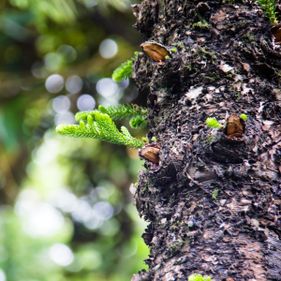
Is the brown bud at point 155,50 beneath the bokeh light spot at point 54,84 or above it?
beneath

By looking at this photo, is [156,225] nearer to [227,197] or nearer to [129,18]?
[227,197]

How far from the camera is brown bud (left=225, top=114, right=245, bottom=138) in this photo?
92 cm

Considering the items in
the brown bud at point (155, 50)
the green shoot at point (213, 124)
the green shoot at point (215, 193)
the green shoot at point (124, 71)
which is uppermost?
the green shoot at point (124, 71)

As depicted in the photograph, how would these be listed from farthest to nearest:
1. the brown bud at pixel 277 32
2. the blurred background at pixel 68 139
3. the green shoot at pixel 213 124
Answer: the blurred background at pixel 68 139, the brown bud at pixel 277 32, the green shoot at pixel 213 124

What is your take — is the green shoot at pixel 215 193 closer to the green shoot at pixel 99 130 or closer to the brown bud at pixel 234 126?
the brown bud at pixel 234 126

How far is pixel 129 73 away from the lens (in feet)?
4.45

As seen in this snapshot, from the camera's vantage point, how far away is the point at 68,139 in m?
4.44

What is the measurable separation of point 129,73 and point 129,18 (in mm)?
2255

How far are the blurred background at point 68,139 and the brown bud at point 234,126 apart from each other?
2.12 m

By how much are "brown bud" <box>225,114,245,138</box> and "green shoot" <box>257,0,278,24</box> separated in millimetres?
227

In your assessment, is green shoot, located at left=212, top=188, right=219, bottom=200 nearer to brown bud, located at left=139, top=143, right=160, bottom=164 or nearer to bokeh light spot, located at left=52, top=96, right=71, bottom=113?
brown bud, located at left=139, top=143, right=160, bottom=164

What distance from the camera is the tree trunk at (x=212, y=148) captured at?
884 mm

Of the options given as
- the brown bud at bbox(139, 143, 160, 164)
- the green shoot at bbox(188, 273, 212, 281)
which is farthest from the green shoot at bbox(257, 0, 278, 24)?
the green shoot at bbox(188, 273, 212, 281)

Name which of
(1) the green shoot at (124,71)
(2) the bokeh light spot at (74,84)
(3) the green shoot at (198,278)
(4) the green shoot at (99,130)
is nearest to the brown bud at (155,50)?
(4) the green shoot at (99,130)
